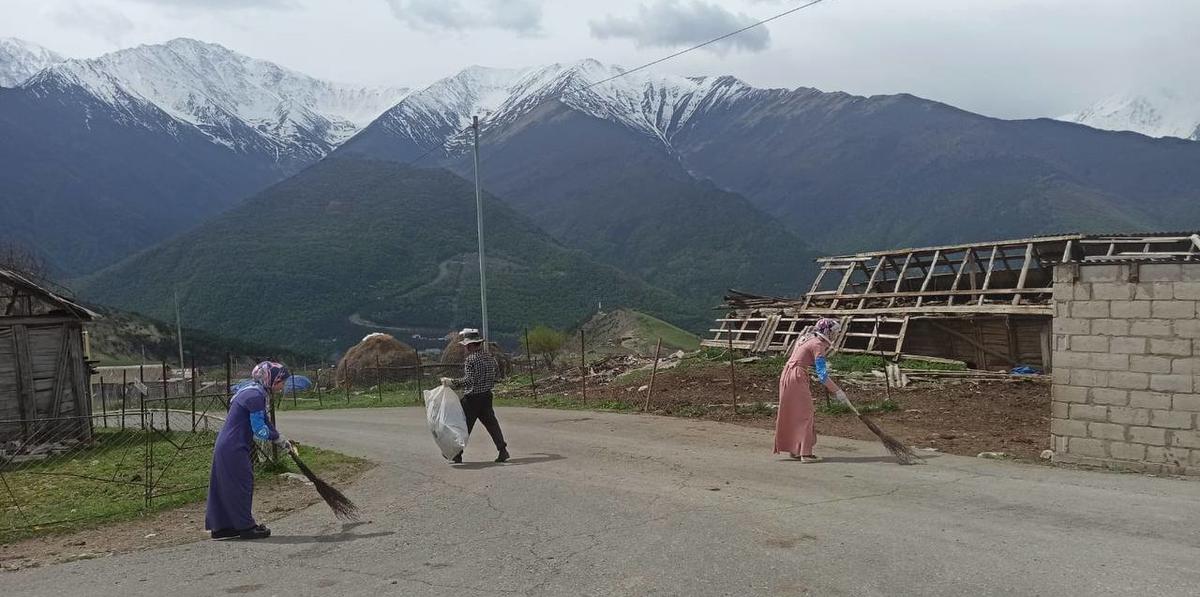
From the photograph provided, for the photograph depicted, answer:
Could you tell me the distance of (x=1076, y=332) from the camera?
33.6 ft

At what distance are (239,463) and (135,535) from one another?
59.5 inches

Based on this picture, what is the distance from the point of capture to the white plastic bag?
1173 centimetres

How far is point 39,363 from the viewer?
57.6 feet

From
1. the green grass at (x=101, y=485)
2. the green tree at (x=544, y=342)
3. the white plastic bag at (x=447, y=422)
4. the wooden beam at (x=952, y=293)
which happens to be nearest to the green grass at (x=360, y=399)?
the green tree at (x=544, y=342)

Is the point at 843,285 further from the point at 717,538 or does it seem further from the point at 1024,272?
the point at 717,538

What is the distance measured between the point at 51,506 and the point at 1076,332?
41.5ft

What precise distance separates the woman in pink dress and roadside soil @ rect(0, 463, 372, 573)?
5685mm

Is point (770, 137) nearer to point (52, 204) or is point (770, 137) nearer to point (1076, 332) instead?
point (52, 204)

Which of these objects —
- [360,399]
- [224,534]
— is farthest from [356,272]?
[224,534]

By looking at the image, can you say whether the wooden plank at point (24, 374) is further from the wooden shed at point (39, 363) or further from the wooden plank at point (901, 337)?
the wooden plank at point (901, 337)

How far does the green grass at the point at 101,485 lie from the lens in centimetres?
948

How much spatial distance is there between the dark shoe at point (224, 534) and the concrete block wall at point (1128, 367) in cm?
909

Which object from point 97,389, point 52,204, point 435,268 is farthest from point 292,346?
point 52,204

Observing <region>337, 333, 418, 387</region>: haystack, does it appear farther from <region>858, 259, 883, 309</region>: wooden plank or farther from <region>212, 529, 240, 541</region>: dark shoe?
<region>212, 529, 240, 541</region>: dark shoe
